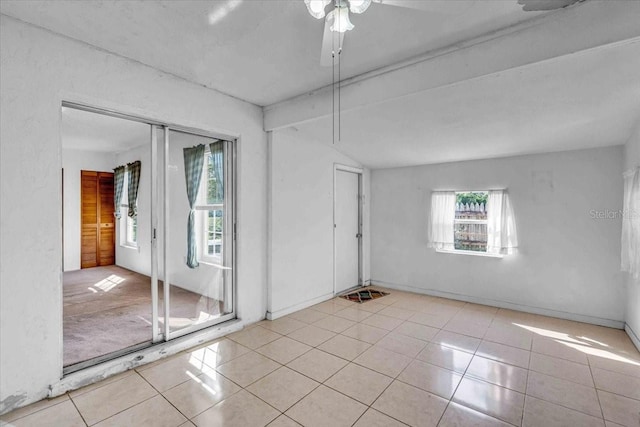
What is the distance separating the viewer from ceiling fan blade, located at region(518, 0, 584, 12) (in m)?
1.82

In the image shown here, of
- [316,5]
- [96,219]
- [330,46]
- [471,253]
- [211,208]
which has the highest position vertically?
[330,46]

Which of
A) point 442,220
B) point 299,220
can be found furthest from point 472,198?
point 299,220

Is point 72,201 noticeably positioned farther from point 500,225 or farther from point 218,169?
point 500,225

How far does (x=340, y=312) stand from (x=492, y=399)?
6.93 ft

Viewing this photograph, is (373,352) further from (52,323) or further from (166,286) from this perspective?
(52,323)

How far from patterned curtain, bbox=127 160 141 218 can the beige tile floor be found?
9.58ft

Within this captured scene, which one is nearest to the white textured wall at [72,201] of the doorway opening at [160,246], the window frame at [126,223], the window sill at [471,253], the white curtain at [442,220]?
the doorway opening at [160,246]

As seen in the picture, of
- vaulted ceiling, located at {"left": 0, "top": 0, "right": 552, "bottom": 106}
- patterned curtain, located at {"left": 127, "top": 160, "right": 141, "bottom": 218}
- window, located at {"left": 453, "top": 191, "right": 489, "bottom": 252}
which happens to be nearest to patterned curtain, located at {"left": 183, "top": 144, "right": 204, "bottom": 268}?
vaulted ceiling, located at {"left": 0, "top": 0, "right": 552, "bottom": 106}

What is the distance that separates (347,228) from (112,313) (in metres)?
3.49

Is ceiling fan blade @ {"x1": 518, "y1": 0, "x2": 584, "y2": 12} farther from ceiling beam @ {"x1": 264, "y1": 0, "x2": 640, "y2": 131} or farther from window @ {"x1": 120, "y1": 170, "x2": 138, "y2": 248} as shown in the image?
window @ {"x1": 120, "y1": 170, "x2": 138, "y2": 248}

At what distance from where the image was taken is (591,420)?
1.95 metres

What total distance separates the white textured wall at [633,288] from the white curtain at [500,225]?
117 cm

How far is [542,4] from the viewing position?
1.83m

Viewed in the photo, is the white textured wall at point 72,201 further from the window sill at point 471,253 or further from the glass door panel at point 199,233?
the window sill at point 471,253
